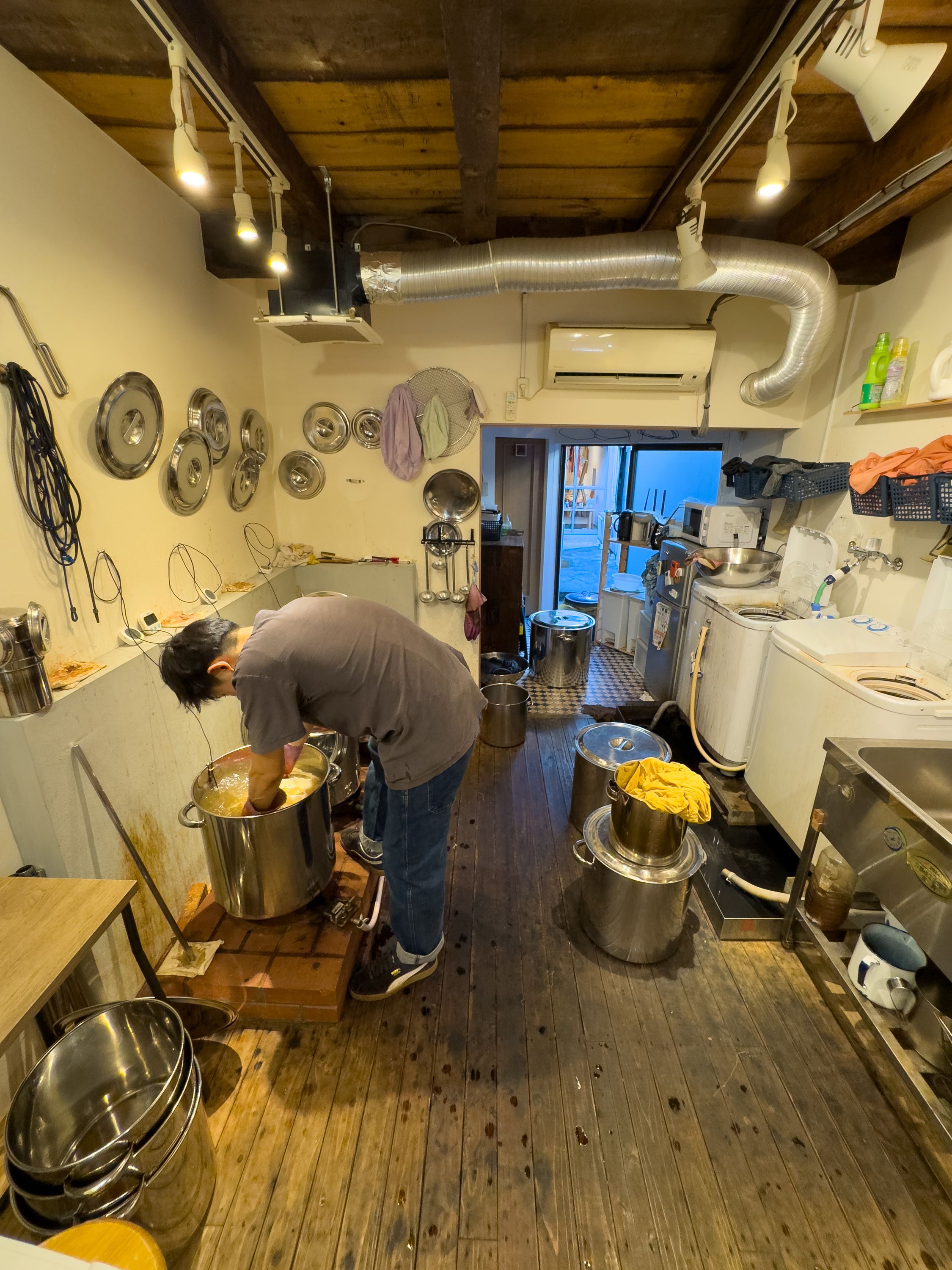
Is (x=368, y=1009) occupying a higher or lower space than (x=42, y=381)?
lower

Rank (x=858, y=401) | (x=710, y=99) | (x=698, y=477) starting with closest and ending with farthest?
(x=710, y=99) → (x=858, y=401) → (x=698, y=477)

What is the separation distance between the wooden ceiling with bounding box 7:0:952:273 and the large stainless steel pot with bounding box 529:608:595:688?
237 cm

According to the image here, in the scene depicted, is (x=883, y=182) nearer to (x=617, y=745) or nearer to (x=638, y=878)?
(x=617, y=745)

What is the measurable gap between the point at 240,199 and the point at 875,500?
8.45 feet

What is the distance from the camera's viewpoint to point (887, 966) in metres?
1.60

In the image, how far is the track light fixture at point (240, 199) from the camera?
153 cm

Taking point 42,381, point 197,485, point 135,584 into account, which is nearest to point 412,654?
point 135,584

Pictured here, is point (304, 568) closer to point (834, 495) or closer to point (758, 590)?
point (758, 590)

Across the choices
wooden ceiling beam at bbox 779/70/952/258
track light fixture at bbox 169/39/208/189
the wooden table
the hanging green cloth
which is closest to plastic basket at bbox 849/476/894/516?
wooden ceiling beam at bbox 779/70/952/258

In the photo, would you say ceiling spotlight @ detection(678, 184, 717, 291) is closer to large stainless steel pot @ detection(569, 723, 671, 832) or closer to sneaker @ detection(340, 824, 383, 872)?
large stainless steel pot @ detection(569, 723, 671, 832)

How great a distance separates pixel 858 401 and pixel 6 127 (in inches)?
129

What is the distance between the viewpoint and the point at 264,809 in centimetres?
156

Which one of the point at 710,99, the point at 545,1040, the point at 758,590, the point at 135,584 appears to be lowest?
the point at 545,1040

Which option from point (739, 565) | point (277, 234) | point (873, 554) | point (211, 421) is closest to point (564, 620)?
point (739, 565)
